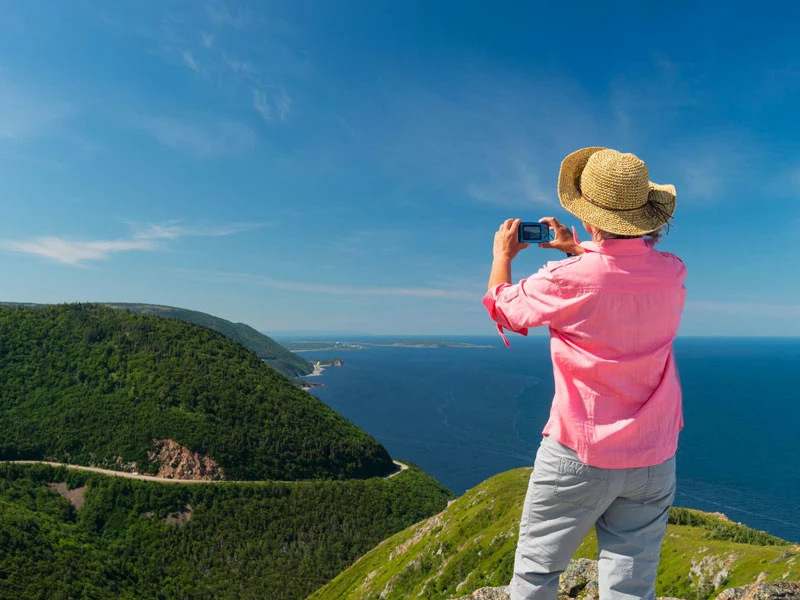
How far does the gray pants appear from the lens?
351cm

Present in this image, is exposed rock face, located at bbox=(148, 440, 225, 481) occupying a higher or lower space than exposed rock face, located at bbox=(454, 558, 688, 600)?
lower

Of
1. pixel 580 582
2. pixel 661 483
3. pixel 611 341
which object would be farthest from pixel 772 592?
pixel 611 341

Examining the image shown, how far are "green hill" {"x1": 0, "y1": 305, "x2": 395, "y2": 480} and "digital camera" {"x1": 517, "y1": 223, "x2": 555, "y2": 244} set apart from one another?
130281 millimetres

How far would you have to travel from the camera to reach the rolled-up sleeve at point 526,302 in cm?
330

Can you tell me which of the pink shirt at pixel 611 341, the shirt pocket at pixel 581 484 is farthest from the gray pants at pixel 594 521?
the pink shirt at pixel 611 341

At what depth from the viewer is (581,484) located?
3475 millimetres

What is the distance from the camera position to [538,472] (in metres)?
3.71

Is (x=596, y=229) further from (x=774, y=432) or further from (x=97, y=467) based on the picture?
(x=774, y=432)

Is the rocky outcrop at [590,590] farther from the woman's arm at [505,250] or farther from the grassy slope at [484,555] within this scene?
the grassy slope at [484,555]

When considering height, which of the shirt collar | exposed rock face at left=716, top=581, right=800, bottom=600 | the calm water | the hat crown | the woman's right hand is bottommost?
the calm water

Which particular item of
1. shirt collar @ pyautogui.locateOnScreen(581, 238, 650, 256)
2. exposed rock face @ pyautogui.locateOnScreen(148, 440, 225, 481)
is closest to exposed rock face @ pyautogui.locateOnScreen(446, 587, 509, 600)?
shirt collar @ pyautogui.locateOnScreen(581, 238, 650, 256)

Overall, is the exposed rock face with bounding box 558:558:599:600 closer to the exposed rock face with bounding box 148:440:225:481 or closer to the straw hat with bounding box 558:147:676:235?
the straw hat with bounding box 558:147:676:235

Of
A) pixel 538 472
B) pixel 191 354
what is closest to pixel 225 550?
pixel 191 354

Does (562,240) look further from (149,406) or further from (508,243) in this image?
(149,406)
